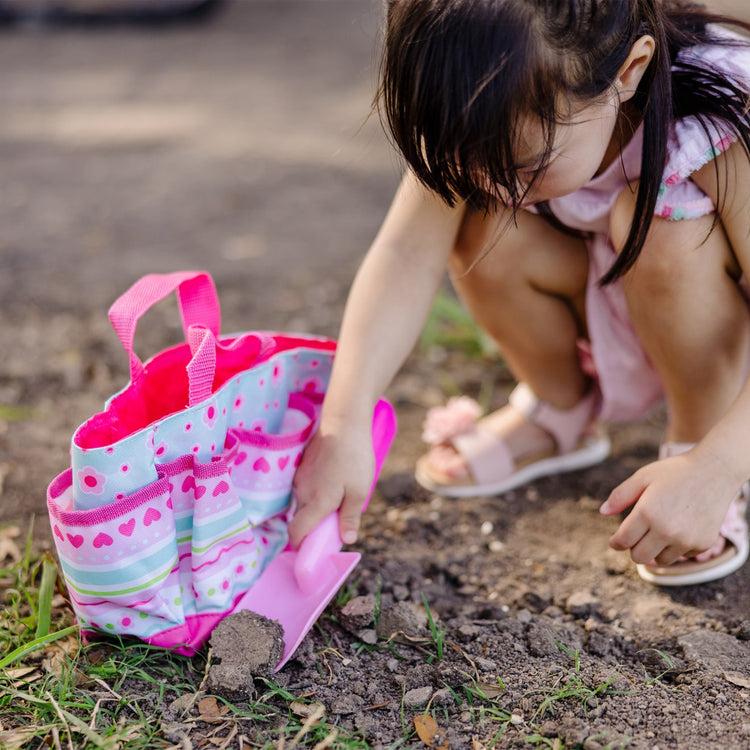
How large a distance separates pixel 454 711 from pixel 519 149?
77 centimetres

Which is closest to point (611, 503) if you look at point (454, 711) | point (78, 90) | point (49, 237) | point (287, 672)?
point (454, 711)

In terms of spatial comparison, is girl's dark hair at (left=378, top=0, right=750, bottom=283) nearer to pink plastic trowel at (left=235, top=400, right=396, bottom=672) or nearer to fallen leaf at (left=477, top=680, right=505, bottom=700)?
pink plastic trowel at (left=235, top=400, right=396, bottom=672)

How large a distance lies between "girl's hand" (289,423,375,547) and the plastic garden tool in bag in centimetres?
2

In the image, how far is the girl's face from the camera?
1116 mm

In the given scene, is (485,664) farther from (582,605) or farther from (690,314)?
(690,314)

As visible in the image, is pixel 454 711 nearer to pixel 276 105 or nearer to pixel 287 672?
pixel 287 672

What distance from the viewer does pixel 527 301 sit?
64.2 inches

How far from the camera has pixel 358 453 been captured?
1.40m

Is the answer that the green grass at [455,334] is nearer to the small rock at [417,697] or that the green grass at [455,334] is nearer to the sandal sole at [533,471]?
the sandal sole at [533,471]

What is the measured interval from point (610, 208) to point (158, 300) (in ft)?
2.48

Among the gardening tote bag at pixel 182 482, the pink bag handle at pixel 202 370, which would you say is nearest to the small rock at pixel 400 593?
the gardening tote bag at pixel 182 482

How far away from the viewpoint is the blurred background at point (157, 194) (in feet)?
7.13

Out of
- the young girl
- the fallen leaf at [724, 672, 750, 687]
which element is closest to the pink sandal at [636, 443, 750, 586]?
the young girl

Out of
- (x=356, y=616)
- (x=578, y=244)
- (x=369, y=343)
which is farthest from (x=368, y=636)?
(x=578, y=244)
